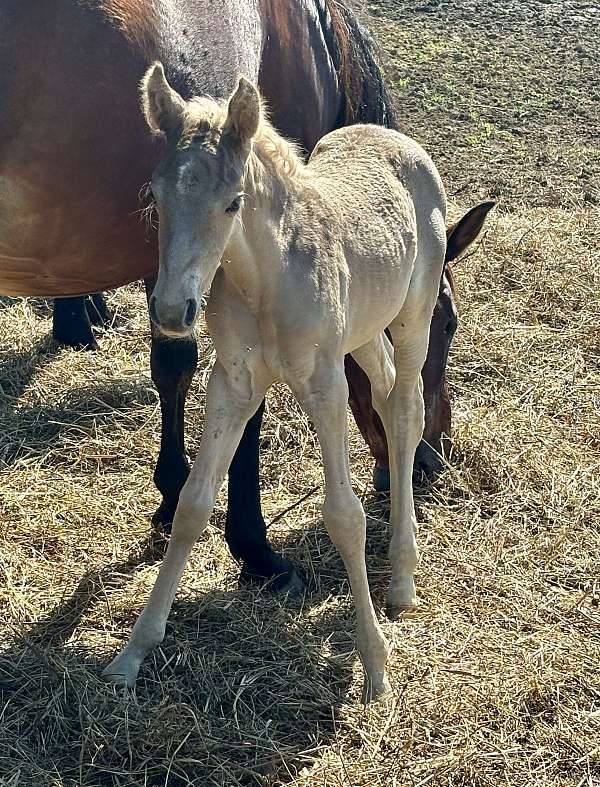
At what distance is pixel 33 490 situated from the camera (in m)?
4.27

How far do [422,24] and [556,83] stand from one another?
2055mm

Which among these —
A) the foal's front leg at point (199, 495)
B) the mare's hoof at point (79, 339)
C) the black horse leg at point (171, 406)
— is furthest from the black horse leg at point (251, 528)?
the mare's hoof at point (79, 339)

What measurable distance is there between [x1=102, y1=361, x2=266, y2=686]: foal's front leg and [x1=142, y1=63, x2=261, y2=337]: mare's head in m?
0.62

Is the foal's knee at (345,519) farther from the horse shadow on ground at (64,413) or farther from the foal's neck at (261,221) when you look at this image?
the horse shadow on ground at (64,413)

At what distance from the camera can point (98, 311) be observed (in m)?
5.83

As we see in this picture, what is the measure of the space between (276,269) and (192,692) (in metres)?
1.32

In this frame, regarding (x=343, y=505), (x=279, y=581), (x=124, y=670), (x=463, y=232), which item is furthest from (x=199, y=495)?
(x=463, y=232)

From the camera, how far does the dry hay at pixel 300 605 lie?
9.45 feet

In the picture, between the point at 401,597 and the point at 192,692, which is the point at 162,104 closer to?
the point at 192,692

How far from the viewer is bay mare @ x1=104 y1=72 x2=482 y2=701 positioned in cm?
245

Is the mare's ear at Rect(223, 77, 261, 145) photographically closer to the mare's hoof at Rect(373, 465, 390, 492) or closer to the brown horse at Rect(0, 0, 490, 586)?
the brown horse at Rect(0, 0, 490, 586)

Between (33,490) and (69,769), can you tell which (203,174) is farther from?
(33,490)

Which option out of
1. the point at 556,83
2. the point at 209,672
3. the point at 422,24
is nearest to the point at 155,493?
the point at 209,672

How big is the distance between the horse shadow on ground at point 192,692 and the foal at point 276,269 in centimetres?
15
